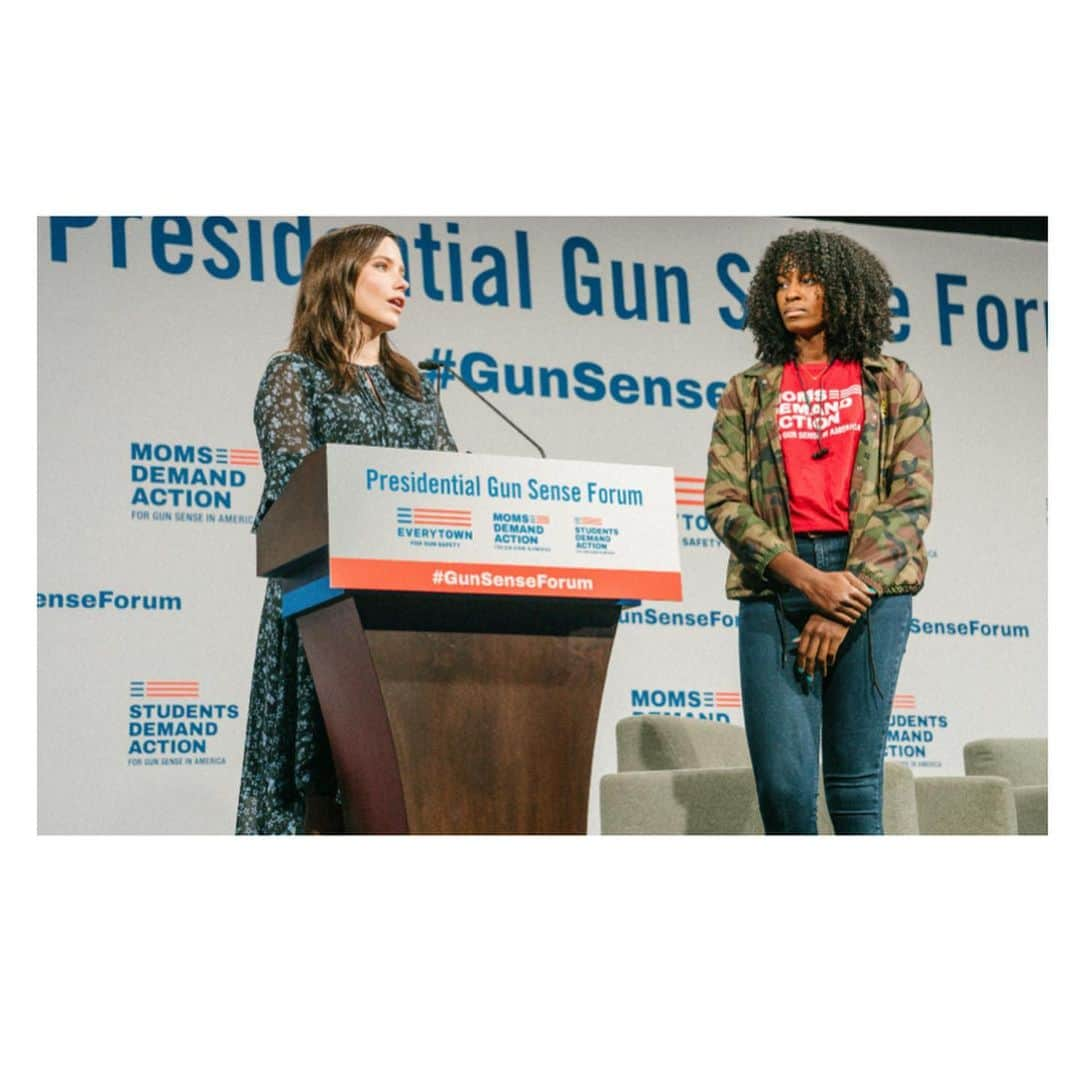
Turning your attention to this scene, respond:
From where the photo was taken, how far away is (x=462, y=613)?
3.59m

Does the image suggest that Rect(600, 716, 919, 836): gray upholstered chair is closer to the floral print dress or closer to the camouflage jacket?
the camouflage jacket

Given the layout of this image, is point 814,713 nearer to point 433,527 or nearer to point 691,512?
point 433,527

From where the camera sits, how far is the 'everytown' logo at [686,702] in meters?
5.55

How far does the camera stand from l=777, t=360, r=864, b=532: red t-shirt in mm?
3986

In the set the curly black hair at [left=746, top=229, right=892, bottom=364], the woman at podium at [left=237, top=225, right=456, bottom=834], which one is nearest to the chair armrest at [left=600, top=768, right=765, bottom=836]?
the woman at podium at [left=237, top=225, right=456, bottom=834]

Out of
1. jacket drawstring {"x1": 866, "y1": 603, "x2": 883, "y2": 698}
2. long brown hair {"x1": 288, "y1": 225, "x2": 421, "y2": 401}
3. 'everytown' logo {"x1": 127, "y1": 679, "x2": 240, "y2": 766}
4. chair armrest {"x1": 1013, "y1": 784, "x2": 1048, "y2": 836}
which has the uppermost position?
long brown hair {"x1": 288, "y1": 225, "x2": 421, "y2": 401}

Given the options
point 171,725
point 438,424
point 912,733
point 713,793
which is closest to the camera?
point 713,793

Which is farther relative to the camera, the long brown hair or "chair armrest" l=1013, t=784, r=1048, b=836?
"chair armrest" l=1013, t=784, r=1048, b=836

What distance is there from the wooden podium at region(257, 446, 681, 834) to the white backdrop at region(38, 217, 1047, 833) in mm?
1518

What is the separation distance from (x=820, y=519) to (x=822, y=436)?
214mm

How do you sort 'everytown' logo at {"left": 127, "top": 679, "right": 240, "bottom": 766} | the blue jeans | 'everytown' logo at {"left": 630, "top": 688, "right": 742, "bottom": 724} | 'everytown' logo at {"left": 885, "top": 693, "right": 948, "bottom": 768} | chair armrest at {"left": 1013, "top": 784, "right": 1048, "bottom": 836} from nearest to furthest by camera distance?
the blue jeans → chair armrest at {"left": 1013, "top": 784, "right": 1048, "bottom": 836} → 'everytown' logo at {"left": 127, "top": 679, "right": 240, "bottom": 766} → 'everytown' logo at {"left": 630, "top": 688, "right": 742, "bottom": 724} → 'everytown' logo at {"left": 885, "top": 693, "right": 948, "bottom": 768}

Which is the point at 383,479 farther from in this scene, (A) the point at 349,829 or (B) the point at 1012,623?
(B) the point at 1012,623

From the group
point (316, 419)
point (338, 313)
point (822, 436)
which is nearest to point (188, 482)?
point (338, 313)

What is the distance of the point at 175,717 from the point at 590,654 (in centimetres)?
189
